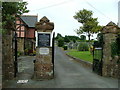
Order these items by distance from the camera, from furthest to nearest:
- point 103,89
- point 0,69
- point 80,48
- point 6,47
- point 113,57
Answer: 1. point 80,48
2. point 113,57
3. point 6,47
4. point 0,69
5. point 103,89

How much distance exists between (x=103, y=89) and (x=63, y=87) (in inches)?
71.5

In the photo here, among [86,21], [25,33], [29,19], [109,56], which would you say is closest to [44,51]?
[109,56]

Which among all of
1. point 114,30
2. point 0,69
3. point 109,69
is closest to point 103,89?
point 109,69

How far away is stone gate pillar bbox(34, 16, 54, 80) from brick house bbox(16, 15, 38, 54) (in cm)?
1744

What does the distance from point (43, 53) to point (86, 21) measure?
54.6 feet

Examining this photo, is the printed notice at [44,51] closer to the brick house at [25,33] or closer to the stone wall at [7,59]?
the stone wall at [7,59]

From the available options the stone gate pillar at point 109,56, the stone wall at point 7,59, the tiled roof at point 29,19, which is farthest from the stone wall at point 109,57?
the tiled roof at point 29,19

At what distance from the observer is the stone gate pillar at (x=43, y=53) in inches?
361

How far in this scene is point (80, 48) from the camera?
37.6m

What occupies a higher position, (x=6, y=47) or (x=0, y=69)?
(x=6, y=47)

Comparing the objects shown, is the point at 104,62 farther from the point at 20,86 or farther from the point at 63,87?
the point at 20,86

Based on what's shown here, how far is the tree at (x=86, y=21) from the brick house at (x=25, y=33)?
9715 mm

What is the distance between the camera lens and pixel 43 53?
928 cm

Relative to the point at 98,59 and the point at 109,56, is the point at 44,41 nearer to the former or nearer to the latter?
the point at 109,56
